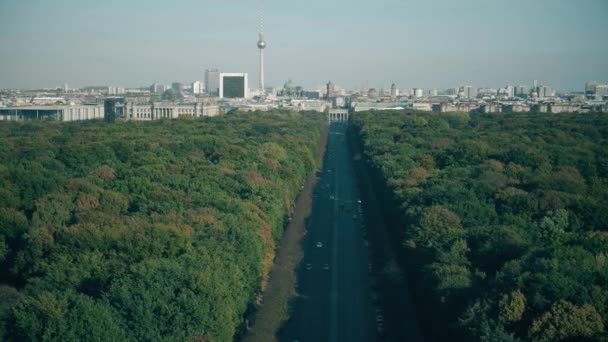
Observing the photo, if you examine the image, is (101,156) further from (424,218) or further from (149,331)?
(149,331)

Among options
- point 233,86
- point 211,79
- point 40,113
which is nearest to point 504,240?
point 40,113

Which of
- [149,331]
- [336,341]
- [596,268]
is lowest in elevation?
[336,341]

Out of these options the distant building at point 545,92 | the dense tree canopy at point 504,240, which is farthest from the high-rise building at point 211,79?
the dense tree canopy at point 504,240

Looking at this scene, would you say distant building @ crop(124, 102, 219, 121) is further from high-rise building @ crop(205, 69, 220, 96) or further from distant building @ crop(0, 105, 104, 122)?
high-rise building @ crop(205, 69, 220, 96)

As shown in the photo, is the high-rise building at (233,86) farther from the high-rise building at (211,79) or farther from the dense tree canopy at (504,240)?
the dense tree canopy at (504,240)

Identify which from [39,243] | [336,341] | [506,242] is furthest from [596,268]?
[39,243]
